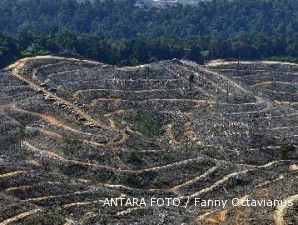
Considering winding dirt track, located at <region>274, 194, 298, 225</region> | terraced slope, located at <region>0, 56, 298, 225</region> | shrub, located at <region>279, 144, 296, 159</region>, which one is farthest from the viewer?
shrub, located at <region>279, 144, 296, 159</region>

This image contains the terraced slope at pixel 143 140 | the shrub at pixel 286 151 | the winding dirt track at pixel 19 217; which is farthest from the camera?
the shrub at pixel 286 151

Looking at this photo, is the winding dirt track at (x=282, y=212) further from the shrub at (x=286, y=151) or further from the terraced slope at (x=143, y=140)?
the shrub at (x=286, y=151)

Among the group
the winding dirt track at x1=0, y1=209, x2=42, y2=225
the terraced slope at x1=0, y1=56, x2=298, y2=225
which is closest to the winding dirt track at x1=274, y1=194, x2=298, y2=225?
the terraced slope at x1=0, y1=56, x2=298, y2=225

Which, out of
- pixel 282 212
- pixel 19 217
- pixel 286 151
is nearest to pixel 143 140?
pixel 286 151

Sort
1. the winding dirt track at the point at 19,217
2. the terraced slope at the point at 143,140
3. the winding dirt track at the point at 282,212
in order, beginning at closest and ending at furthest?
the winding dirt track at the point at 282,212
the winding dirt track at the point at 19,217
the terraced slope at the point at 143,140

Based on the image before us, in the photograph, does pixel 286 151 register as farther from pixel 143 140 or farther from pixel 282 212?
pixel 282 212

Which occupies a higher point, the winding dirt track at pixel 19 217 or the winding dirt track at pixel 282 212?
the winding dirt track at pixel 19 217

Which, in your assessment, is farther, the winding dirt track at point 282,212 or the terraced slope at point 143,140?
the terraced slope at point 143,140

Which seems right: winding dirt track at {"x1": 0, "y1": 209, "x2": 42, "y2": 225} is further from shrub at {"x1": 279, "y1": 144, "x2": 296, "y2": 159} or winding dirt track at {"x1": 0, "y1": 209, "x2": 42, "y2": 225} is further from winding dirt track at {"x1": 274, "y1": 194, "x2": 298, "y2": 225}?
shrub at {"x1": 279, "y1": 144, "x2": 296, "y2": 159}

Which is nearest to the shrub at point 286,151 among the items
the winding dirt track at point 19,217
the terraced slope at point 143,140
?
the terraced slope at point 143,140
